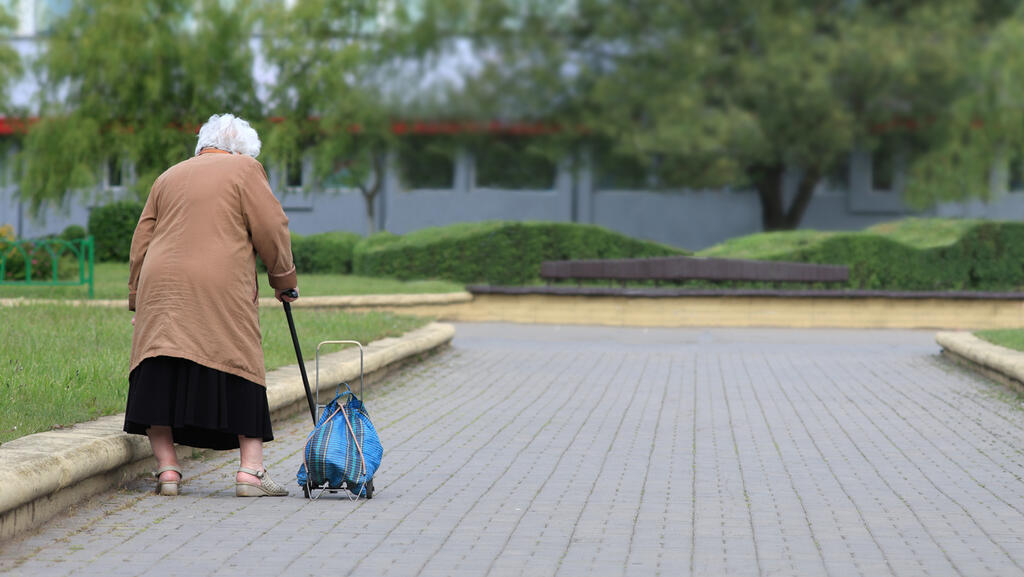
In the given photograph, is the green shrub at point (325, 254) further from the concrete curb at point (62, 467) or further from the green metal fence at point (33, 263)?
the concrete curb at point (62, 467)

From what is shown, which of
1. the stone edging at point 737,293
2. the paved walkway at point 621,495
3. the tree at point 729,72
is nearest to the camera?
the paved walkway at point 621,495

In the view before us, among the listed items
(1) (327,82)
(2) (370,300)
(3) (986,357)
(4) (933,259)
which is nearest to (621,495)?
(3) (986,357)

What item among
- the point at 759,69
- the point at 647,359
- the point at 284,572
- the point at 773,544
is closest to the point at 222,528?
the point at 284,572

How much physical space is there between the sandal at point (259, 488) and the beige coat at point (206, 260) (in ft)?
1.39

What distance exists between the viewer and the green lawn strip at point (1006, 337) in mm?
13395

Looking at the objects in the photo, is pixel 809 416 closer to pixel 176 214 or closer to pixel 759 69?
pixel 176 214

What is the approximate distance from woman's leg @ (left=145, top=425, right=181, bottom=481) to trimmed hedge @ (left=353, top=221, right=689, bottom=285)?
15730 millimetres

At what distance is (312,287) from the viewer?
64.6ft

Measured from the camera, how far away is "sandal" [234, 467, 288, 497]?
20.3 ft

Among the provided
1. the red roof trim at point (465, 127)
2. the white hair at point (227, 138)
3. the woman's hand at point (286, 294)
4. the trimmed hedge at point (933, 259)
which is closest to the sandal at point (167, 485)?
the woman's hand at point (286, 294)

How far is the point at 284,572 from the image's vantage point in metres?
4.70

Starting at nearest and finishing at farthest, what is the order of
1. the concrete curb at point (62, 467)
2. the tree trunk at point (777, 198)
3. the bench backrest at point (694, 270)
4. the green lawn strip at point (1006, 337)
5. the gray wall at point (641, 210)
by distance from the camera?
the concrete curb at point (62, 467), the green lawn strip at point (1006, 337), the bench backrest at point (694, 270), the tree trunk at point (777, 198), the gray wall at point (641, 210)

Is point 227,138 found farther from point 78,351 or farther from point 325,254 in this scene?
point 325,254

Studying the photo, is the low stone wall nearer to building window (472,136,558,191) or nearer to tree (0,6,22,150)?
building window (472,136,558,191)
